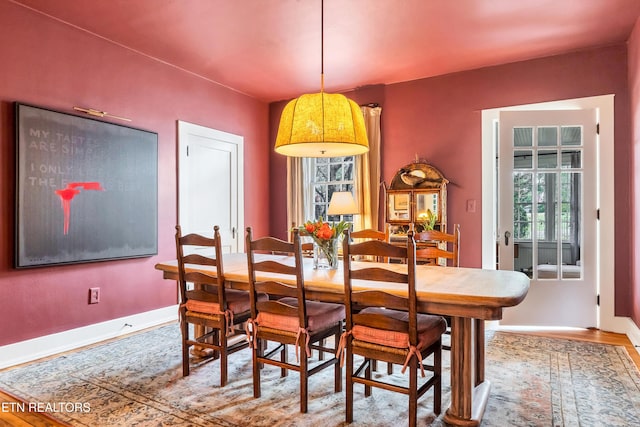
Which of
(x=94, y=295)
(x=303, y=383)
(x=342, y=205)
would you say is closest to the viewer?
(x=303, y=383)

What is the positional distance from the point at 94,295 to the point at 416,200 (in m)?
3.22

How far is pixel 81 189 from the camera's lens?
11.0ft

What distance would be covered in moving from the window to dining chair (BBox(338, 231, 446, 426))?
3.09m

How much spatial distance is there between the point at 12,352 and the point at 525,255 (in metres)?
4.36

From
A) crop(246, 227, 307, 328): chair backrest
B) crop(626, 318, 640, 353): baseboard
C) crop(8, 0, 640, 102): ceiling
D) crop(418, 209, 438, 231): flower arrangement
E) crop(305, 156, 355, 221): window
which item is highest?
A: crop(8, 0, 640, 102): ceiling

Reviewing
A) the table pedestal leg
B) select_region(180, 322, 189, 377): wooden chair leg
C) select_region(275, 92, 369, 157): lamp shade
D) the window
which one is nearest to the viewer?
the table pedestal leg

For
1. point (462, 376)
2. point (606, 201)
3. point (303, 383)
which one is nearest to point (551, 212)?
point (606, 201)

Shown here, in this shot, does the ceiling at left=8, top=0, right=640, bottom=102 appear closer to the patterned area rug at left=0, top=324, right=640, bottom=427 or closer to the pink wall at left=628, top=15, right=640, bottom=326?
the pink wall at left=628, top=15, right=640, bottom=326

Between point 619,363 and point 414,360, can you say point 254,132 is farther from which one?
point 619,363

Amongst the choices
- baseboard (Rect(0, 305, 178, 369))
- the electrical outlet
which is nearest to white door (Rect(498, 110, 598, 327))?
baseboard (Rect(0, 305, 178, 369))

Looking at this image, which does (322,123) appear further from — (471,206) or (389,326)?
(471,206)

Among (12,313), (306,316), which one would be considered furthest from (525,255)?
(12,313)

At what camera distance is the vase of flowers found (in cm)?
258

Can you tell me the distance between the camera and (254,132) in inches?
211
